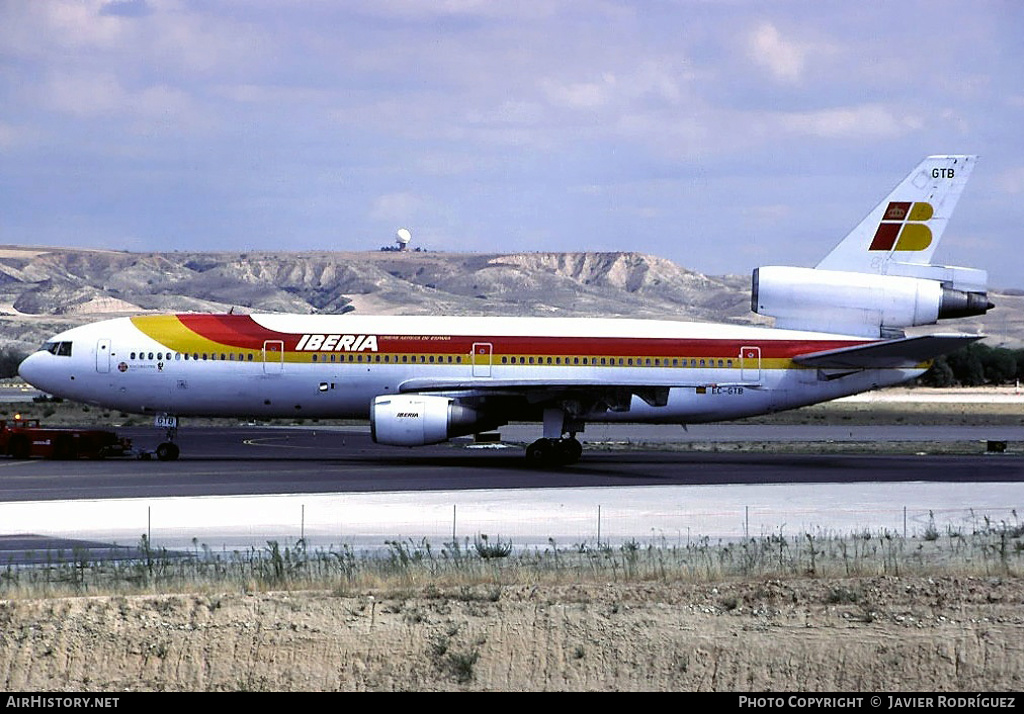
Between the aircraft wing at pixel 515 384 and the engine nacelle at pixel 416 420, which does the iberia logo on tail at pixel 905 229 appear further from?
the engine nacelle at pixel 416 420

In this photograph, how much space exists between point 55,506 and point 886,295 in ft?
87.2

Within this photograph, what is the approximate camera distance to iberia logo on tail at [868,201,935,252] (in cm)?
4378

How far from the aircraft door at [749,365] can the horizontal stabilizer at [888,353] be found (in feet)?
3.96

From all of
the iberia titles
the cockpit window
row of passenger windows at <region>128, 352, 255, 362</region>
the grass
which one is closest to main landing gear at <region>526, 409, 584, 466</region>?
the iberia titles

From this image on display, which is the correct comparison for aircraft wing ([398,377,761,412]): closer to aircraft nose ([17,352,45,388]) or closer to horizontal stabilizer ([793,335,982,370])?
horizontal stabilizer ([793,335,982,370])

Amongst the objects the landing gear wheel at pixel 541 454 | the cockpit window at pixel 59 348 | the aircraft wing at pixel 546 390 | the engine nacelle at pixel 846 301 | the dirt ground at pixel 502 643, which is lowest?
the dirt ground at pixel 502 643

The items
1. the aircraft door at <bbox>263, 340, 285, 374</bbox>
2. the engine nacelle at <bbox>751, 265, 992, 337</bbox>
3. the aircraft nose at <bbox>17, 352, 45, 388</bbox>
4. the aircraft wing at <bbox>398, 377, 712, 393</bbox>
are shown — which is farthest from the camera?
the engine nacelle at <bbox>751, 265, 992, 337</bbox>

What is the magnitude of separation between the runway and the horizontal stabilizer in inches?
123

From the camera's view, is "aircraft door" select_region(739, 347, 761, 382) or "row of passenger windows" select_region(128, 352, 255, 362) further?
"aircraft door" select_region(739, 347, 761, 382)

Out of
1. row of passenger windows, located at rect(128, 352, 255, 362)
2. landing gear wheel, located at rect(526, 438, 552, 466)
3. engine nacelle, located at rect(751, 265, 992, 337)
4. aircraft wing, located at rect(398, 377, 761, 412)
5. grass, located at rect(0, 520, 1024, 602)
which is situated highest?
engine nacelle, located at rect(751, 265, 992, 337)

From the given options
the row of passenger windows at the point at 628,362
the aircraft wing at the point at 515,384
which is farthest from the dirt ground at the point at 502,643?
the row of passenger windows at the point at 628,362

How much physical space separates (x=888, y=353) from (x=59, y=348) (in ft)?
84.3

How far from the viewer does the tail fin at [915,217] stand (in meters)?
43.8

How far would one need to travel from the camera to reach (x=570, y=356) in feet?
140
